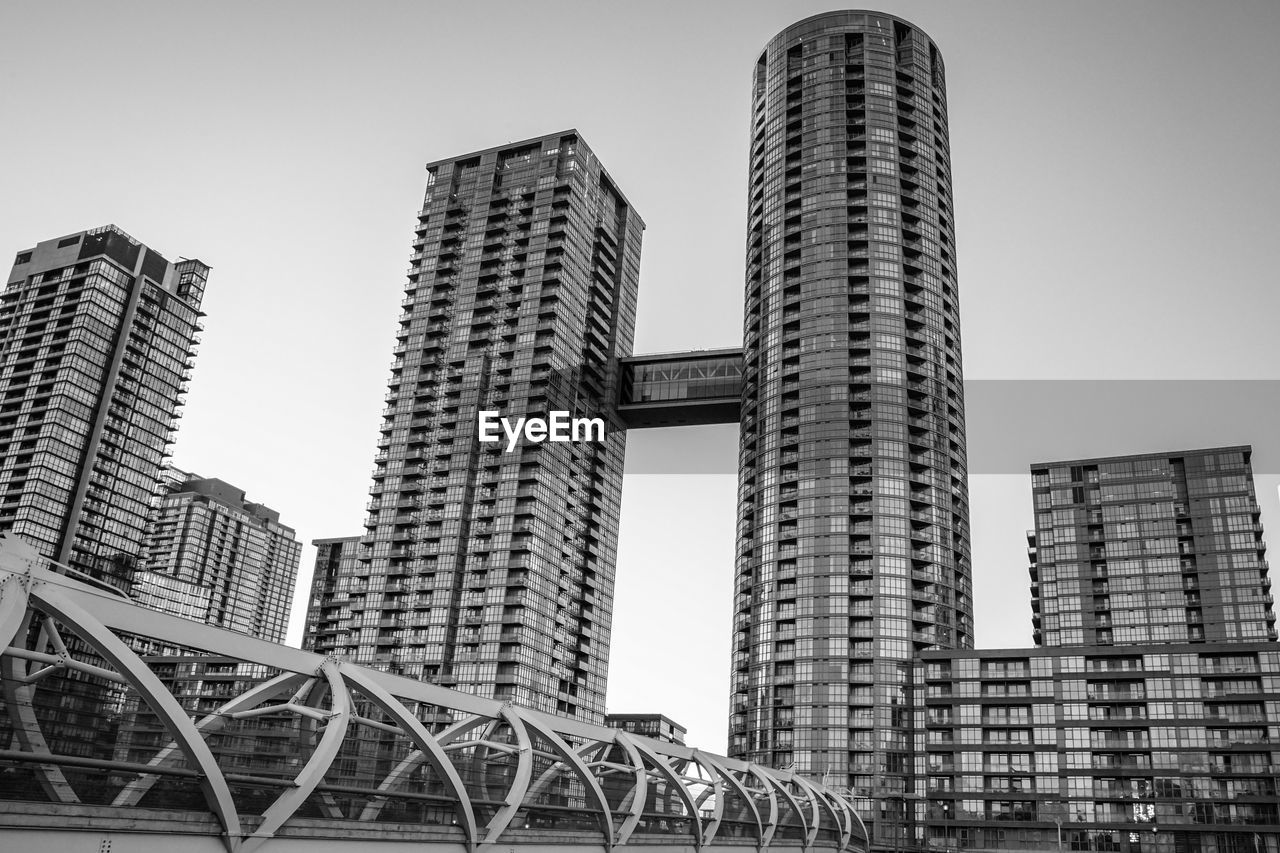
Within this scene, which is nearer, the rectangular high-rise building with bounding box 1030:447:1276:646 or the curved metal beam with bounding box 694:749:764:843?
the curved metal beam with bounding box 694:749:764:843

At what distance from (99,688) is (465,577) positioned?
14513cm

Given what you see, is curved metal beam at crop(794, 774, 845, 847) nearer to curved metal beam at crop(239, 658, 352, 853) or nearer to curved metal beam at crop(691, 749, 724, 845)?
curved metal beam at crop(691, 749, 724, 845)

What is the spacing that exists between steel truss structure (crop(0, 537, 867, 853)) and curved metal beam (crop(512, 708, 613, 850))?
0.08 meters

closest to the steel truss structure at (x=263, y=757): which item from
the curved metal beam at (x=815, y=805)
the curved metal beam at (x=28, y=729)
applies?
the curved metal beam at (x=28, y=729)

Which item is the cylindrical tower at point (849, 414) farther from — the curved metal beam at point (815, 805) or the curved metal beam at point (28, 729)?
the curved metal beam at point (28, 729)

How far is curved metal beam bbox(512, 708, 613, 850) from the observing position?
45312mm

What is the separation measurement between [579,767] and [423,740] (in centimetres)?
1000

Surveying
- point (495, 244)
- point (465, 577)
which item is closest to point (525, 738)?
point (465, 577)

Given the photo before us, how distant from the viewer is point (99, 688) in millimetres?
30719

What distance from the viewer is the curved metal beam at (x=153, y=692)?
28172mm

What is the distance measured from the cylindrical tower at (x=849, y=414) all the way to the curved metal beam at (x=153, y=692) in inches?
4624

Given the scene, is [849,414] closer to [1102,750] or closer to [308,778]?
[1102,750]

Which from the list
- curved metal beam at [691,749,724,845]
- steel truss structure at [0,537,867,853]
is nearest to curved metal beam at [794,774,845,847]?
curved metal beam at [691,749,724,845]

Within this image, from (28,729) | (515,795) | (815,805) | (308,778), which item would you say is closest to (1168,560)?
(815,805)
